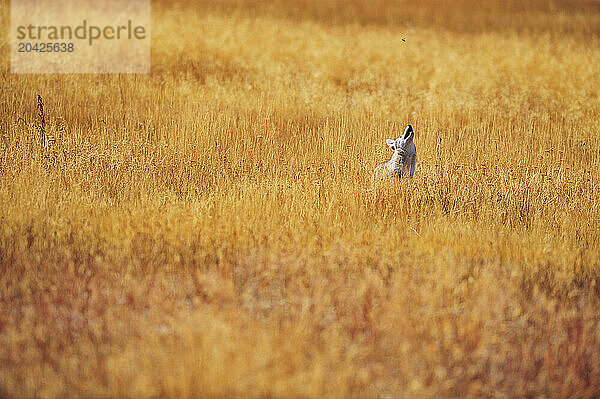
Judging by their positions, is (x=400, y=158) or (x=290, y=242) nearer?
(x=290, y=242)

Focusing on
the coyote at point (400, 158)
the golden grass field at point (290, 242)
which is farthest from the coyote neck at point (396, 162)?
the golden grass field at point (290, 242)

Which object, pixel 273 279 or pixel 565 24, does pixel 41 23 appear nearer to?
pixel 273 279

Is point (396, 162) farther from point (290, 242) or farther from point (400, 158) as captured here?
point (290, 242)

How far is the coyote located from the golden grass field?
0.18 m

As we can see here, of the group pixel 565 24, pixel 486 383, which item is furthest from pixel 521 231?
pixel 565 24

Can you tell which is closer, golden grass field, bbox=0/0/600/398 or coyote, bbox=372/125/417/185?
golden grass field, bbox=0/0/600/398

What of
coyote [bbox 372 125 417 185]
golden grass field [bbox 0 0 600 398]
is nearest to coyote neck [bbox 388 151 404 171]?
coyote [bbox 372 125 417 185]

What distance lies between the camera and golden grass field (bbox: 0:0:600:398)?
3.03m

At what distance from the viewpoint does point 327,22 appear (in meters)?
14.8

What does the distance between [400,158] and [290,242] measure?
4.85ft

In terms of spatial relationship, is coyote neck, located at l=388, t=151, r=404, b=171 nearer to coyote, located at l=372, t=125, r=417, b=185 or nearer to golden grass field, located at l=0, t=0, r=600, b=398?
coyote, located at l=372, t=125, r=417, b=185

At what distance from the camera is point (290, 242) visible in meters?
4.36

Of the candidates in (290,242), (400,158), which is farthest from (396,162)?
(290,242)

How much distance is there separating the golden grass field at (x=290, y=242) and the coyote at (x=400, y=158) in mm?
180
